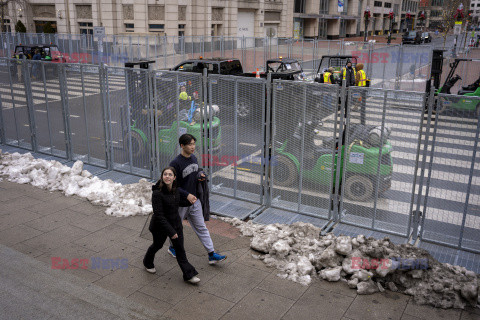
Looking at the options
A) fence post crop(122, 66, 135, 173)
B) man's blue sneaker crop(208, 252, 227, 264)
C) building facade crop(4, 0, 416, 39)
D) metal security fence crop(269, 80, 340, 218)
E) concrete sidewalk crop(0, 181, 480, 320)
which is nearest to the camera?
concrete sidewalk crop(0, 181, 480, 320)

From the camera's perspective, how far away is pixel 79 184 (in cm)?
916

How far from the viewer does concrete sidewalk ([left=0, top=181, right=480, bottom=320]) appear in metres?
5.28

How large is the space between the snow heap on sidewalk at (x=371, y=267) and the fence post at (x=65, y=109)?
6.22m

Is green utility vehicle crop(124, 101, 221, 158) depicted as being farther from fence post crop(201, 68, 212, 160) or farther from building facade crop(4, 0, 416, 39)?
building facade crop(4, 0, 416, 39)

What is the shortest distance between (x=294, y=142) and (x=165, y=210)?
293 centimetres

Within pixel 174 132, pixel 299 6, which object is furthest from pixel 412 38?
pixel 174 132

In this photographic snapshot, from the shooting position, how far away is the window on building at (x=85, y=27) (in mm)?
39844

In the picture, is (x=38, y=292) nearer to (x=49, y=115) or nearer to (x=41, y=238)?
(x=41, y=238)

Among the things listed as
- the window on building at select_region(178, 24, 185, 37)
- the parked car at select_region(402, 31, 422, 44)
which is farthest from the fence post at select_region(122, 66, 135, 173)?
the parked car at select_region(402, 31, 422, 44)

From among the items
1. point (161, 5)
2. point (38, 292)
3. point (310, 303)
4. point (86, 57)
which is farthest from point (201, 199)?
point (161, 5)

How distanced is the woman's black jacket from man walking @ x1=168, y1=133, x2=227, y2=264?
236 millimetres

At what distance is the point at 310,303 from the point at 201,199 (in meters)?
1.96

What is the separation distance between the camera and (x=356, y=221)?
7.38 metres

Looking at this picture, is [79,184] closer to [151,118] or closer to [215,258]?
[151,118]
